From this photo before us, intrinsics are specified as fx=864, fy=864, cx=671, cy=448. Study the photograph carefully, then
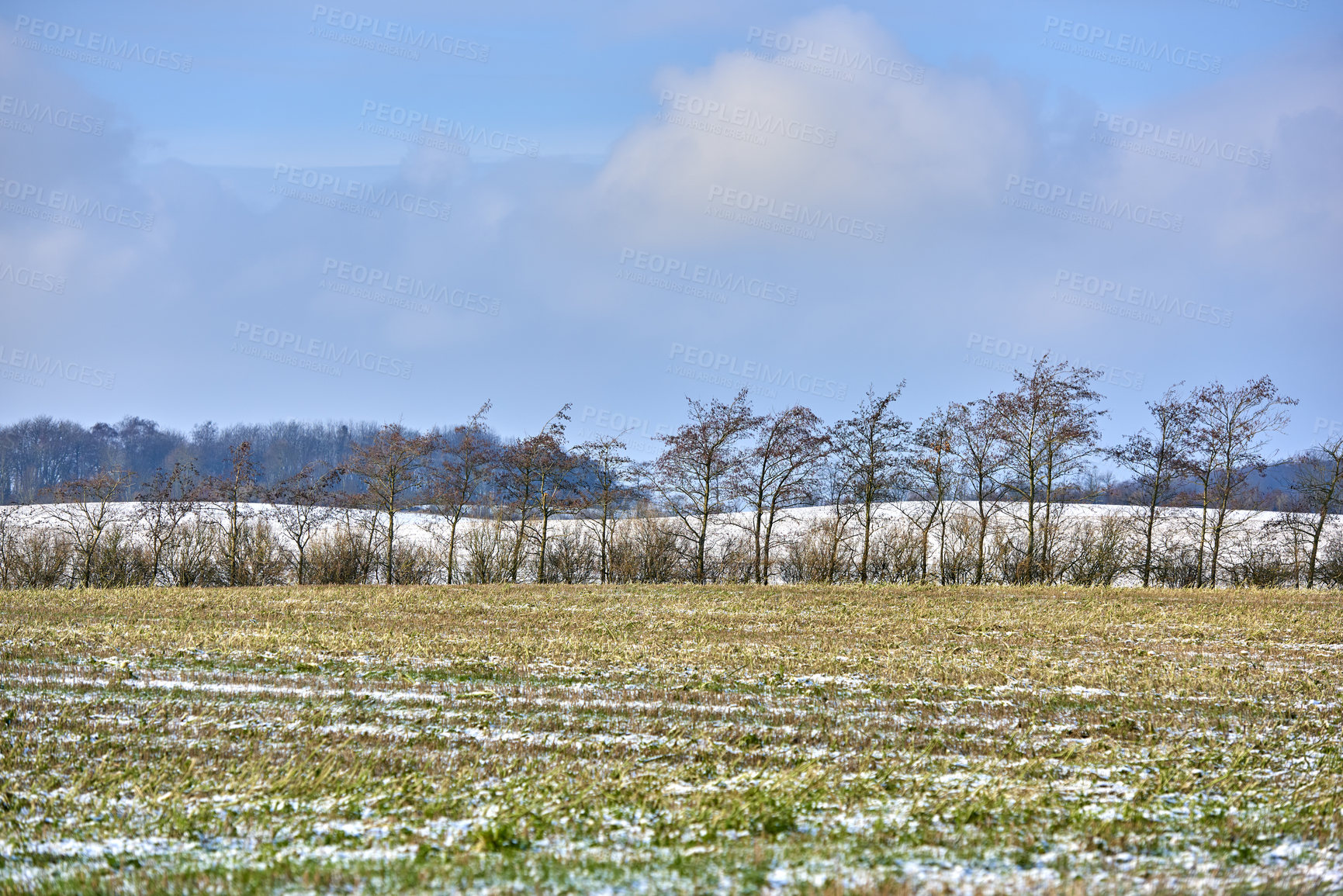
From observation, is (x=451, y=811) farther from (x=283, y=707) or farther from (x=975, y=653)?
(x=975, y=653)

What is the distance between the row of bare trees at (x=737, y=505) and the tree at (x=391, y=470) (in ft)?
0.34

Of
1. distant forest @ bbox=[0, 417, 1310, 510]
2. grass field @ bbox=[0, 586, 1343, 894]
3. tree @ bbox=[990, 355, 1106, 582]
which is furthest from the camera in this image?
distant forest @ bbox=[0, 417, 1310, 510]

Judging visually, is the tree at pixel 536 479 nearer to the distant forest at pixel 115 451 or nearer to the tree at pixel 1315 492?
the tree at pixel 1315 492

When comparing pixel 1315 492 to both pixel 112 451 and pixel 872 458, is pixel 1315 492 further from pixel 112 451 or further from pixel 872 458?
pixel 112 451

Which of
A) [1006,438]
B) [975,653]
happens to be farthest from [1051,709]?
[1006,438]

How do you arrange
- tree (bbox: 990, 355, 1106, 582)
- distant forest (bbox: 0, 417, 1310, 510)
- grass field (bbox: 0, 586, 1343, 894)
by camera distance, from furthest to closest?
distant forest (bbox: 0, 417, 1310, 510) < tree (bbox: 990, 355, 1106, 582) < grass field (bbox: 0, 586, 1343, 894)

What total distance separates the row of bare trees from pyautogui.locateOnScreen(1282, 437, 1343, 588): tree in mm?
122

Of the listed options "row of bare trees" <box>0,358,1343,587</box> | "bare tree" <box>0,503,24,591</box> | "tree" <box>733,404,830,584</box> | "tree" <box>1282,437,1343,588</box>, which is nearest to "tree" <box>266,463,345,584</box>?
"row of bare trees" <box>0,358,1343,587</box>

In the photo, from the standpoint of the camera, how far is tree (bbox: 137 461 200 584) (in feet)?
133

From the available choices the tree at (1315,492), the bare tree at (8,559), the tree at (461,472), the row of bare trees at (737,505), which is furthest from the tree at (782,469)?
the bare tree at (8,559)

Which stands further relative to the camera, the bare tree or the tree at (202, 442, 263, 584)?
the tree at (202, 442, 263, 584)

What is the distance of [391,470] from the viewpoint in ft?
135

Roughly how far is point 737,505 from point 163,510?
29.2 metres

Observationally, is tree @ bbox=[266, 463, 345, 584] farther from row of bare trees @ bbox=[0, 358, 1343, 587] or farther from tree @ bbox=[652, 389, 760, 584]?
tree @ bbox=[652, 389, 760, 584]
